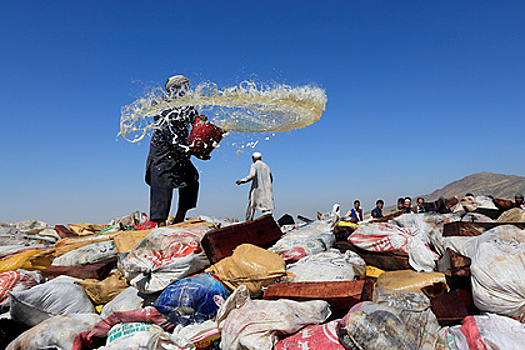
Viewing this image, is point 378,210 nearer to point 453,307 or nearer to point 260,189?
point 260,189

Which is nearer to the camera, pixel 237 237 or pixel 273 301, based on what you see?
pixel 273 301

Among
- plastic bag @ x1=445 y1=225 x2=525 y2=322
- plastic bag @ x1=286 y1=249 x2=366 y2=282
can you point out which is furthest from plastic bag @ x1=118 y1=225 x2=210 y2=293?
plastic bag @ x1=445 y1=225 x2=525 y2=322

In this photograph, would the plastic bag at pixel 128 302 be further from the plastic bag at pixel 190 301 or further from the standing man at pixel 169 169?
the standing man at pixel 169 169

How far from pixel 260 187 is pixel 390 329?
3821 millimetres

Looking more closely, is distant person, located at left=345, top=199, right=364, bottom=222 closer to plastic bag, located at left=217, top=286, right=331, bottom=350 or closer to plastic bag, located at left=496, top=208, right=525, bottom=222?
plastic bag, located at left=496, top=208, right=525, bottom=222

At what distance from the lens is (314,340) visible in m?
1.75

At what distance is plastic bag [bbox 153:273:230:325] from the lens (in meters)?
2.16

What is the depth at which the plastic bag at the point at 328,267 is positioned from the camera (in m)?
2.30

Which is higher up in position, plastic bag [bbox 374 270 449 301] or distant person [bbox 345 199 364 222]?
plastic bag [bbox 374 270 449 301]

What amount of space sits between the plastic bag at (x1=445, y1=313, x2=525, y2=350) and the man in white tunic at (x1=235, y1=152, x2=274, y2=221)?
3.75m

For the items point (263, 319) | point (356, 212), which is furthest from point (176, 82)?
point (356, 212)

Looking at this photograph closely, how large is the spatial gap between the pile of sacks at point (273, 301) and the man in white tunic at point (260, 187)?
7.11 ft

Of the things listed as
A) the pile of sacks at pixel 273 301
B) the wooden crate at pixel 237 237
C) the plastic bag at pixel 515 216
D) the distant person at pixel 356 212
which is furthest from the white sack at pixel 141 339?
the distant person at pixel 356 212

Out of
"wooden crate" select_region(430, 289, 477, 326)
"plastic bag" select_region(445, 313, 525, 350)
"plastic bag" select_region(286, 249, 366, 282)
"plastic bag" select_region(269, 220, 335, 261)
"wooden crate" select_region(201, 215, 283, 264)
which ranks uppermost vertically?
"wooden crate" select_region(201, 215, 283, 264)
